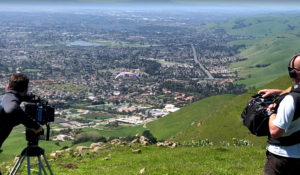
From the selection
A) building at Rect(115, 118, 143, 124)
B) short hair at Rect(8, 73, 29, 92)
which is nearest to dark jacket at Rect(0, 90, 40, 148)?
short hair at Rect(8, 73, 29, 92)

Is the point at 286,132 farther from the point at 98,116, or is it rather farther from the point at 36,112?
the point at 98,116

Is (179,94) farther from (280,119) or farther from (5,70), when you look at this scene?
(280,119)

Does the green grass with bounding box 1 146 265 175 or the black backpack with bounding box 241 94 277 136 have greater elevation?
the black backpack with bounding box 241 94 277 136

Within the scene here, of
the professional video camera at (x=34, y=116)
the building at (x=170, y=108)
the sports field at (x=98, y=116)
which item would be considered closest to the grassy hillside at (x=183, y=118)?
the sports field at (x=98, y=116)

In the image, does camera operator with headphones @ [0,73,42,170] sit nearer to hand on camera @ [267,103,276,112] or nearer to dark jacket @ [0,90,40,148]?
dark jacket @ [0,90,40,148]

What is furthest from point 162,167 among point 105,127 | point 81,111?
point 81,111

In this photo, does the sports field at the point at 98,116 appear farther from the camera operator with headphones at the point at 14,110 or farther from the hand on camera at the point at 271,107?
the hand on camera at the point at 271,107

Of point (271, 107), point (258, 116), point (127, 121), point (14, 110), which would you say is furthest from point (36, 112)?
point (127, 121)
